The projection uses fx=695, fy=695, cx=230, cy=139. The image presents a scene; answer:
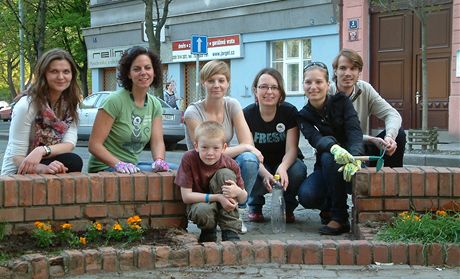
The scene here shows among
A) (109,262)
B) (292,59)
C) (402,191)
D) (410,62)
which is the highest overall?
(292,59)

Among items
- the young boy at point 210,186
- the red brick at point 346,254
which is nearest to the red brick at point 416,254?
the red brick at point 346,254

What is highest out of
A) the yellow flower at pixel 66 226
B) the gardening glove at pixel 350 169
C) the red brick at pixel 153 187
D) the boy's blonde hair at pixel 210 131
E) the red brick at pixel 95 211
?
the boy's blonde hair at pixel 210 131

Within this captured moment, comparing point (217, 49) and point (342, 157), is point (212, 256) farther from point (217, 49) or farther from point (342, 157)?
point (217, 49)

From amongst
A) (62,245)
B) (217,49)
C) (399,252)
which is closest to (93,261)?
(62,245)

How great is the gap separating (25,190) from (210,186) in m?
1.20

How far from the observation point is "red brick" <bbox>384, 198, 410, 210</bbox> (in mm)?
4863

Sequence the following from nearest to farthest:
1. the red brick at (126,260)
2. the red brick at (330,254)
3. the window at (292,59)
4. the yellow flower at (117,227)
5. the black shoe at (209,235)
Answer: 1. the red brick at (126,260)
2. the red brick at (330,254)
3. the yellow flower at (117,227)
4. the black shoe at (209,235)
5. the window at (292,59)

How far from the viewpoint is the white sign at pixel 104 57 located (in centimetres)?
3031

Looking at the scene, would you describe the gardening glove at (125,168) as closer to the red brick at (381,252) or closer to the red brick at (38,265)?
the red brick at (38,265)

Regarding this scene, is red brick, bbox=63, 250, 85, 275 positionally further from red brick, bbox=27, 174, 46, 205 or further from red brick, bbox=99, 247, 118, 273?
red brick, bbox=27, 174, 46, 205

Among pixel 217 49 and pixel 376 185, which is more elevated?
pixel 217 49

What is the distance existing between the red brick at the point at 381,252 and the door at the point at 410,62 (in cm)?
1468

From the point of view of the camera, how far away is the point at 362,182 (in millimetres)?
4848

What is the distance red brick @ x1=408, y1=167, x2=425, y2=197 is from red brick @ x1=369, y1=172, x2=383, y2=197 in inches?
8.3
